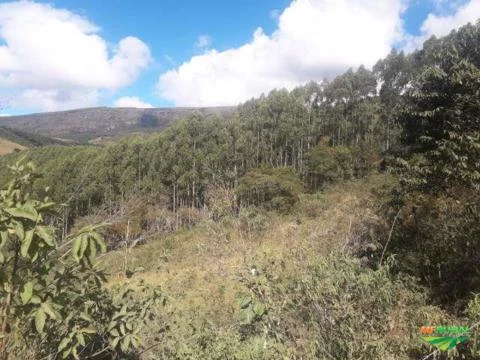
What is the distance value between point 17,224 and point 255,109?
5081cm

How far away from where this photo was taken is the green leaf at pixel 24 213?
5.59ft

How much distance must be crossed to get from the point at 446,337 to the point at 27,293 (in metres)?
1.83

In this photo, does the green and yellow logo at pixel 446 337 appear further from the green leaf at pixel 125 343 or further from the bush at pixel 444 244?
the bush at pixel 444 244

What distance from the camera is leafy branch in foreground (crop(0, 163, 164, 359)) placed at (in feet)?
5.87

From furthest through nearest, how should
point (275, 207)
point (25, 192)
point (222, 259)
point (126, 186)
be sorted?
1. point (126, 186)
2. point (275, 207)
3. point (222, 259)
4. point (25, 192)

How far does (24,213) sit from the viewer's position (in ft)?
5.64

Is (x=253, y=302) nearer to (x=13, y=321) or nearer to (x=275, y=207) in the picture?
(x=13, y=321)

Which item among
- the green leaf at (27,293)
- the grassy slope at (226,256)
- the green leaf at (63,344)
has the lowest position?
the grassy slope at (226,256)

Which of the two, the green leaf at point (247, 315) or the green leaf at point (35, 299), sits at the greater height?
the green leaf at point (35, 299)

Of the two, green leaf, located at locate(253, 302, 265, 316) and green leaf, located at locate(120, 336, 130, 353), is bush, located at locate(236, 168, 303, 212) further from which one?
green leaf, located at locate(120, 336, 130, 353)

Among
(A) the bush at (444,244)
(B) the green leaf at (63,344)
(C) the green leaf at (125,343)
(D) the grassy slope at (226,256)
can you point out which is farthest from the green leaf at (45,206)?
(A) the bush at (444,244)

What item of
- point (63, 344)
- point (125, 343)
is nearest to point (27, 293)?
point (63, 344)

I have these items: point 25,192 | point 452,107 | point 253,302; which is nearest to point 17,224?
point 25,192

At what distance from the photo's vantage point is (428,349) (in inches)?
112
